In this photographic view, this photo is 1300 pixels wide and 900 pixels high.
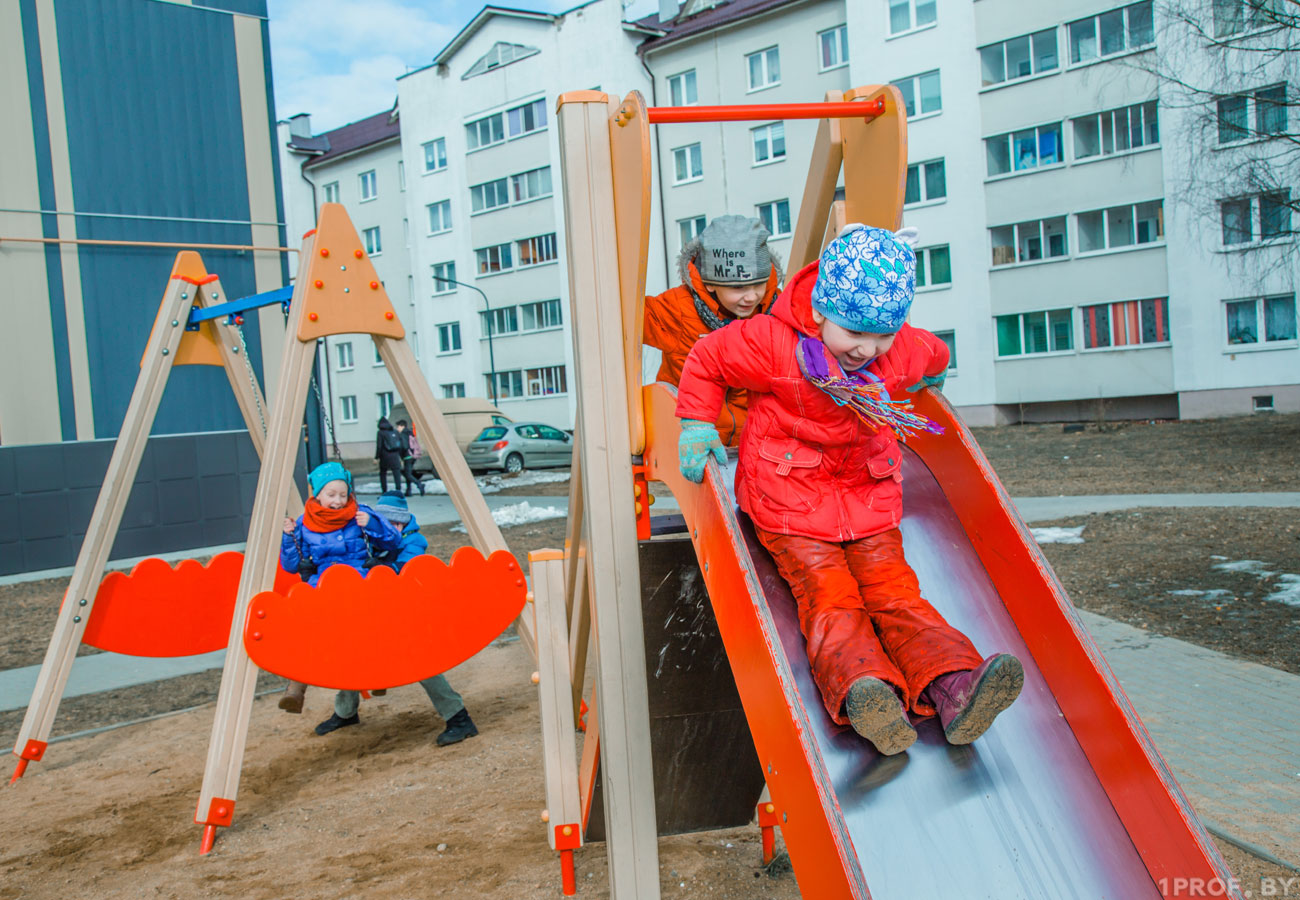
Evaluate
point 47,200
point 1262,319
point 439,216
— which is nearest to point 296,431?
point 47,200

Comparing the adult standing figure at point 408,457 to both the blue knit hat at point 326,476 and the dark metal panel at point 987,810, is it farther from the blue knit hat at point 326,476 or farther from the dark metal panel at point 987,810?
the dark metal panel at point 987,810

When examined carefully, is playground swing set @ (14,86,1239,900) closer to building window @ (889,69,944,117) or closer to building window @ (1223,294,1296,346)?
building window @ (1223,294,1296,346)

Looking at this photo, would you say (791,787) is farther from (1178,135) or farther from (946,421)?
(1178,135)

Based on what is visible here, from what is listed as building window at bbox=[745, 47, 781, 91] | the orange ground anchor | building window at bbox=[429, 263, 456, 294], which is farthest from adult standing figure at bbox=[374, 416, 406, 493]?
building window at bbox=[429, 263, 456, 294]

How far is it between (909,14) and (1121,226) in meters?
8.40

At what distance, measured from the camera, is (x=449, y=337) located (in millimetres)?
37719

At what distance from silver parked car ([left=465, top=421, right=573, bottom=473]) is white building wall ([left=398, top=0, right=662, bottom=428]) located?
8843mm

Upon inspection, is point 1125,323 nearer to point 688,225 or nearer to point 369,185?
point 688,225

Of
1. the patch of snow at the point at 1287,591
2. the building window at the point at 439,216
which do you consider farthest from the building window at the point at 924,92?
the patch of snow at the point at 1287,591

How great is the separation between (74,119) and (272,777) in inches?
265

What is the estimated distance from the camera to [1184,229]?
23891mm

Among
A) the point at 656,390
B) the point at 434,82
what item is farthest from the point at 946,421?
the point at 434,82

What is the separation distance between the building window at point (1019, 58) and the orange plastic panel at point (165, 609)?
87.2ft

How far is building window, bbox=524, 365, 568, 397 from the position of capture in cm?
3512
